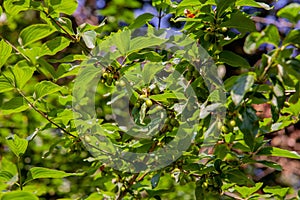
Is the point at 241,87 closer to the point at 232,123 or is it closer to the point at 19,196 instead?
the point at 232,123

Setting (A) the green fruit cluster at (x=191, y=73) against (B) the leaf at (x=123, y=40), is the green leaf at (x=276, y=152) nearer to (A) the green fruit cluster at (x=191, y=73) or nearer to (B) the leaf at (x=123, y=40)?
(A) the green fruit cluster at (x=191, y=73)

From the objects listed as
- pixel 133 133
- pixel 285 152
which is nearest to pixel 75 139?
pixel 133 133

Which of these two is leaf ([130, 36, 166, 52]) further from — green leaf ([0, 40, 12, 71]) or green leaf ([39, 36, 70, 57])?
green leaf ([0, 40, 12, 71])

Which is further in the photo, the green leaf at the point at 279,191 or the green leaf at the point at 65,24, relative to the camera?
the green leaf at the point at 279,191

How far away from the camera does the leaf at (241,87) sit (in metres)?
0.62

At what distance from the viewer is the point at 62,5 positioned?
97 cm

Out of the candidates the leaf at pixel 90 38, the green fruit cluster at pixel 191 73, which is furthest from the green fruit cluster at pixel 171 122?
the leaf at pixel 90 38

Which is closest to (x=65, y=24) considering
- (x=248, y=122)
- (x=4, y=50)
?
(x=4, y=50)

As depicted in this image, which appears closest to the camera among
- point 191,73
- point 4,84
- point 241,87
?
point 241,87

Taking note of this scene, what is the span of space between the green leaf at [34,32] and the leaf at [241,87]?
1.73 ft

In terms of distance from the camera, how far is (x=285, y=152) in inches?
36.5

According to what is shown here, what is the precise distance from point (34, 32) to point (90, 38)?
0.19 metres

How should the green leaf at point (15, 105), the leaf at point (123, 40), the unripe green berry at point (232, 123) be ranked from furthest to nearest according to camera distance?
the green leaf at point (15, 105), the leaf at point (123, 40), the unripe green berry at point (232, 123)

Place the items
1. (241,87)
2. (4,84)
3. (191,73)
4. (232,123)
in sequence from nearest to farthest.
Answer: (241,87), (232,123), (191,73), (4,84)
